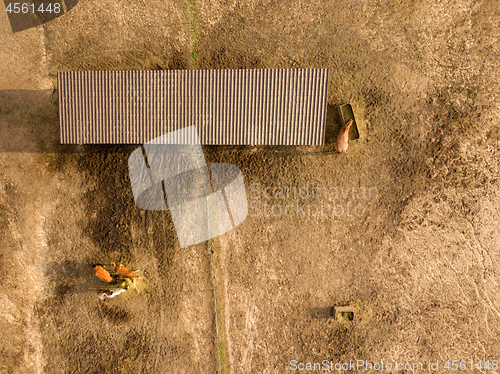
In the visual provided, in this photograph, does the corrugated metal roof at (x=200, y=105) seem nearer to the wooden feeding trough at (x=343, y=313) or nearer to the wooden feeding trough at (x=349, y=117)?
the wooden feeding trough at (x=349, y=117)

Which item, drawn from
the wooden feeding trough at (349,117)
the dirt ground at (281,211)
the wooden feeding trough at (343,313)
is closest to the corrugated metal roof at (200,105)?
the dirt ground at (281,211)

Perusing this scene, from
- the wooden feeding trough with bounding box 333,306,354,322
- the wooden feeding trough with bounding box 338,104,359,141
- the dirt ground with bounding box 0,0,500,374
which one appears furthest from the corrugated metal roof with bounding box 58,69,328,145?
the wooden feeding trough with bounding box 333,306,354,322

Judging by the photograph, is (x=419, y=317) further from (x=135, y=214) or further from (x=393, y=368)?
(x=135, y=214)

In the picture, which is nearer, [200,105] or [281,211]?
[200,105]

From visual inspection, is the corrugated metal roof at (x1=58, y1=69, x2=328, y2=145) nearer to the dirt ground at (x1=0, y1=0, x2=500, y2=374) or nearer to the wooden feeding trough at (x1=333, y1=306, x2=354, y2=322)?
the dirt ground at (x1=0, y1=0, x2=500, y2=374)

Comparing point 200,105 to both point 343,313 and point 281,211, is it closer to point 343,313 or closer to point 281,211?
point 281,211

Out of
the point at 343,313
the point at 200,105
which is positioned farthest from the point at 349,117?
the point at 343,313

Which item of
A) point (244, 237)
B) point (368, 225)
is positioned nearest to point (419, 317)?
point (368, 225)
